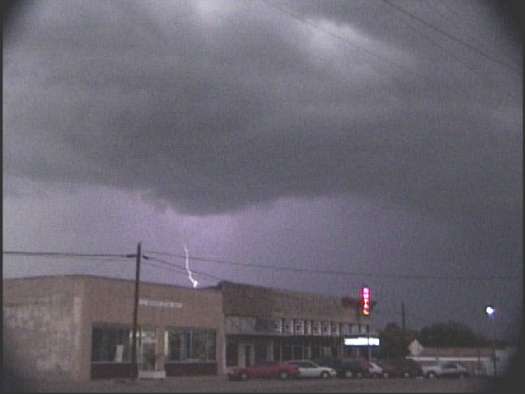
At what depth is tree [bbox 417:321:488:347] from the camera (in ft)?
404

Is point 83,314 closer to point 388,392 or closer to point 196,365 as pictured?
point 196,365

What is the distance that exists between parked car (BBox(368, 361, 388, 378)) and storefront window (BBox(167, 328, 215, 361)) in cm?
1061

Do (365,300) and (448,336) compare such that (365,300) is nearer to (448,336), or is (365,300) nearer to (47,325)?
(47,325)

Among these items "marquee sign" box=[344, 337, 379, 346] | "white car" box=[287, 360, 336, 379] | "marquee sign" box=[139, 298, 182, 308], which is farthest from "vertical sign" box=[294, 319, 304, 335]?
"marquee sign" box=[139, 298, 182, 308]

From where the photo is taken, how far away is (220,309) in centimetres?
5975

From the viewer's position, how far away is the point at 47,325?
4903cm

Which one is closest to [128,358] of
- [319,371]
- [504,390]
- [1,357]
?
[319,371]

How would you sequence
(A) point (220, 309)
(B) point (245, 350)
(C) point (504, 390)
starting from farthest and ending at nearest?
(B) point (245, 350), (A) point (220, 309), (C) point (504, 390)

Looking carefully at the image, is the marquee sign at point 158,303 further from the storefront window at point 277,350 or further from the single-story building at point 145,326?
the storefront window at point 277,350

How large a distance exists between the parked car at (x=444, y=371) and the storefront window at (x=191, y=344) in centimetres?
1517

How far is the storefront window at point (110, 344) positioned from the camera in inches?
1939

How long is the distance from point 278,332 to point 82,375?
21784mm

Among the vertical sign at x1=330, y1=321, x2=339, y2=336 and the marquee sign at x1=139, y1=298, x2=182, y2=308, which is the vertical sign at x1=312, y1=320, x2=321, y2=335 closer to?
the vertical sign at x1=330, y1=321, x2=339, y2=336

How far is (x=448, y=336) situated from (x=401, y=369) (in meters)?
68.1
